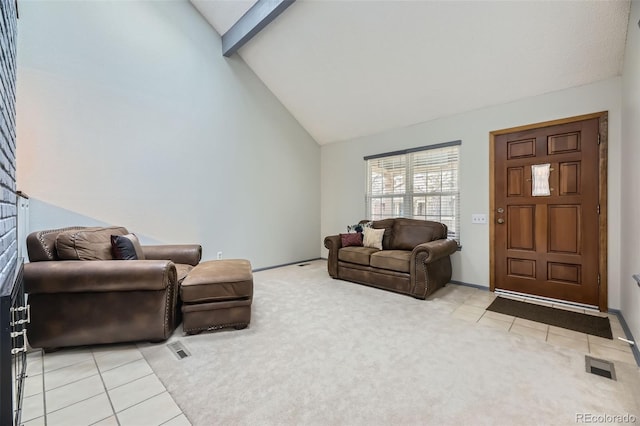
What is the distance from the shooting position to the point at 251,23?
3.63 meters

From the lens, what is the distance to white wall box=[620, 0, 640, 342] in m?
2.02

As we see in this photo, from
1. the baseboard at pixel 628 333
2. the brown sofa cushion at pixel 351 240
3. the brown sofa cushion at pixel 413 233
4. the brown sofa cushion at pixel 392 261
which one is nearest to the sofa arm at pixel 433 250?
the brown sofa cushion at pixel 392 261

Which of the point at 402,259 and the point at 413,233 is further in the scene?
the point at 413,233

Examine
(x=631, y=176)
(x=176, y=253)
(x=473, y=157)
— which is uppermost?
(x=473, y=157)

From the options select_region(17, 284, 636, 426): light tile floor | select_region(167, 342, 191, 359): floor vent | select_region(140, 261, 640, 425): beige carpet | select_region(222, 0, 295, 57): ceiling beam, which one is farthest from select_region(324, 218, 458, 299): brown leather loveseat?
select_region(222, 0, 295, 57): ceiling beam

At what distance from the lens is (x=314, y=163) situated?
5.64m

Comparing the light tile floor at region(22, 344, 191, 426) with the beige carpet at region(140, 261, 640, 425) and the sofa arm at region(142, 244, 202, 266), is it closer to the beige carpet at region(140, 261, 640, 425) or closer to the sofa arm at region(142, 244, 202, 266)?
the beige carpet at region(140, 261, 640, 425)

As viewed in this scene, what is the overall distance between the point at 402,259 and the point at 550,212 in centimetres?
178

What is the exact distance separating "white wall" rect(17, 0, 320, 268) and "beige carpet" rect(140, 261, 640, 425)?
6.22 ft

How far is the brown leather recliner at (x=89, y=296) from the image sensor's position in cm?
194

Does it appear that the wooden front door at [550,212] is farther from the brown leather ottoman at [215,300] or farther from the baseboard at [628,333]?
the brown leather ottoman at [215,300]

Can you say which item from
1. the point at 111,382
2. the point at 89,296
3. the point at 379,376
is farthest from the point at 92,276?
the point at 379,376

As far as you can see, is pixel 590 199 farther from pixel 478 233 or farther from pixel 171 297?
pixel 171 297

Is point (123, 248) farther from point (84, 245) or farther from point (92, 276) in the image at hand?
point (92, 276)
